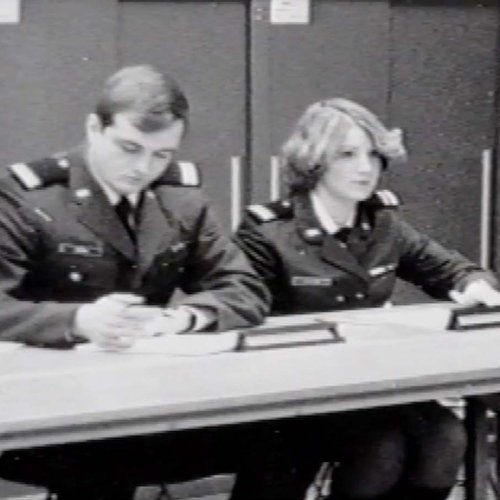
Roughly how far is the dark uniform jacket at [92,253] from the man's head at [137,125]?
0.10 metres

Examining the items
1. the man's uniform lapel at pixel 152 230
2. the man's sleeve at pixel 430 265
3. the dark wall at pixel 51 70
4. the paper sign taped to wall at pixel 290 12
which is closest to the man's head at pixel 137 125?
the man's uniform lapel at pixel 152 230

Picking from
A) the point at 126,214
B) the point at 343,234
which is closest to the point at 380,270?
the point at 343,234

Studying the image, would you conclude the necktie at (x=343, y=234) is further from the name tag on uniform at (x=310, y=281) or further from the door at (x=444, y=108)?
the door at (x=444, y=108)

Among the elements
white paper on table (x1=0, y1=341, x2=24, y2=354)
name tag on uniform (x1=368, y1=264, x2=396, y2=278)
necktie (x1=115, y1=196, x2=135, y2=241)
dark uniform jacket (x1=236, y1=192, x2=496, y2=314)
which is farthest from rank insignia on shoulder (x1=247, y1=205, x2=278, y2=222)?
white paper on table (x1=0, y1=341, x2=24, y2=354)

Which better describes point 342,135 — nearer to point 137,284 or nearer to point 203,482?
point 137,284

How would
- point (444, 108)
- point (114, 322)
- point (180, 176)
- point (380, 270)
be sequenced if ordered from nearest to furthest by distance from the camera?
point (114, 322)
point (180, 176)
point (380, 270)
point (444, 108)

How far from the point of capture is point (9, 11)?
143 inches

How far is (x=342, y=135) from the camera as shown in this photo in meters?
2.94

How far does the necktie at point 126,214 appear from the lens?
8.72 feet

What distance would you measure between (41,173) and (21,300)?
0.87 feet

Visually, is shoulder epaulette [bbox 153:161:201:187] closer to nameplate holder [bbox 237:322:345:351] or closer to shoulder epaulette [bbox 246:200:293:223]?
shoulder epaulette [bbox 246:200:293:223]

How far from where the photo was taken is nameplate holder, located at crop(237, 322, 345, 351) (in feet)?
8.15

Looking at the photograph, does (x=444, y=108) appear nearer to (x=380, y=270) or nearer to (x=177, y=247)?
(x=380, y=270)

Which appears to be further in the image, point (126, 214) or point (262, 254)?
point (262, 254)
